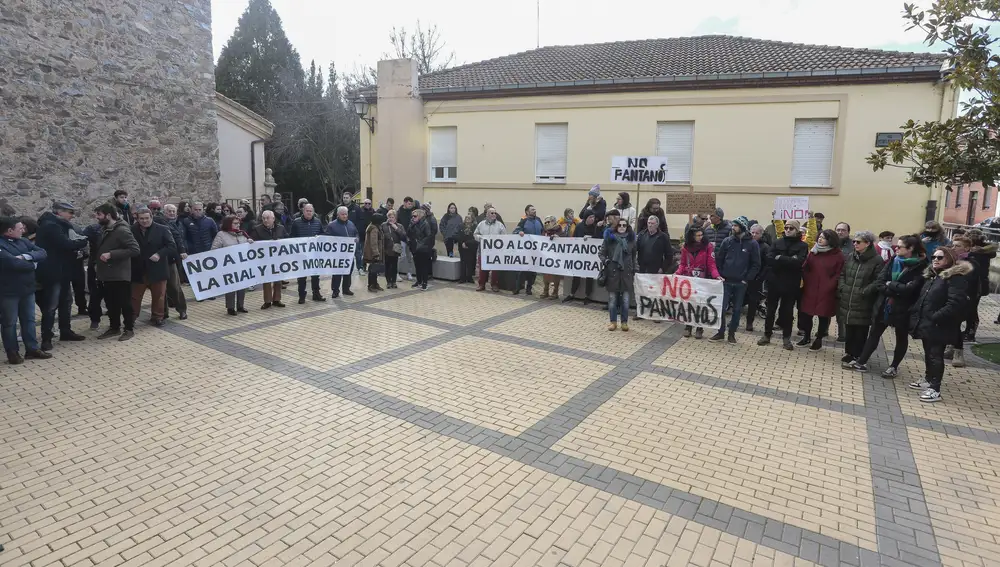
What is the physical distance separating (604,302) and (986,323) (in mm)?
7283

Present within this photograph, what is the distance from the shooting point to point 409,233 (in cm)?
1289

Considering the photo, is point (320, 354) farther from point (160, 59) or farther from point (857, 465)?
point (160, 59)

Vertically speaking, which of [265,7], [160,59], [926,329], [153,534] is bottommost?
[153,534]

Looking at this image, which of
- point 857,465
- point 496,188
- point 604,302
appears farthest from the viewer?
point 496,188

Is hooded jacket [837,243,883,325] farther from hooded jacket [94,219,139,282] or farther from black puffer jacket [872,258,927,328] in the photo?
hooded jacket [94,219,139,282]

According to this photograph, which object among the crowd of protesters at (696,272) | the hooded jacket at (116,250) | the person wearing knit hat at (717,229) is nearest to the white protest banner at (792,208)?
the crowd of protesters at (696,272)

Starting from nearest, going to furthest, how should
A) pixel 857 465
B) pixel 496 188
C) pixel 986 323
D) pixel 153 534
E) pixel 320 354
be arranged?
pixel 153 534 → pixel 857 465 → pixel 320 354 → pixel 986 323 → pixel 496 188

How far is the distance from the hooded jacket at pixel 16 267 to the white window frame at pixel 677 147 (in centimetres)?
1475

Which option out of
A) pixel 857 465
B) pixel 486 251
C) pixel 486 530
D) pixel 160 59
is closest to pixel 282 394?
pixel 486 530

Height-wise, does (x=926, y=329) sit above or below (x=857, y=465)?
above

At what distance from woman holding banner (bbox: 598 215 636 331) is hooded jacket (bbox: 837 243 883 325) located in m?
3.05

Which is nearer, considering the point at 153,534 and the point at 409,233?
the point at 153,534

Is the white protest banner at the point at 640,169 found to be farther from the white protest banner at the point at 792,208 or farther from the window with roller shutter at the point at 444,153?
the window with roller shutter at the point at 444,153

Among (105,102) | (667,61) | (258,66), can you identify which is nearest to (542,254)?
(667,61)
